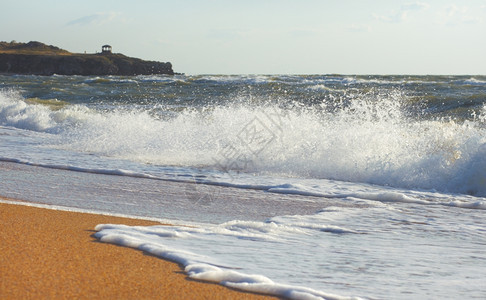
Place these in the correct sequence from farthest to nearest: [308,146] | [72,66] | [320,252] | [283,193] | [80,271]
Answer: [72,66] < [308,146] < [283,193] < [320,252] < [80,271]

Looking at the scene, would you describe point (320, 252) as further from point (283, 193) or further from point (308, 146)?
point (308, 146)

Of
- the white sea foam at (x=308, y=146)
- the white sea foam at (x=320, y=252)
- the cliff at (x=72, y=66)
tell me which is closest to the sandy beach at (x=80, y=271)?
the white sea foam at (x=320, y=252)

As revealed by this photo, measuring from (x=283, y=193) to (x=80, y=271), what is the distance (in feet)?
10.9

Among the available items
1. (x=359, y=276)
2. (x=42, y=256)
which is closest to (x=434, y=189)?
(x=359, y=276)

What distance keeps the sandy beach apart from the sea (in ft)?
0.38

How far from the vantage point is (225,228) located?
12.3 feet

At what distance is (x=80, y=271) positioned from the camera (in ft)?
8.26

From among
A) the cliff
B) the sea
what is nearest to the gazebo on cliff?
the cliff

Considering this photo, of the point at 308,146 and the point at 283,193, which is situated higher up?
the point at 308,146

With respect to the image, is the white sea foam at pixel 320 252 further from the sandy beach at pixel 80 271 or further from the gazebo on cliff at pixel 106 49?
the gazebo on cliff at pixel 106 49

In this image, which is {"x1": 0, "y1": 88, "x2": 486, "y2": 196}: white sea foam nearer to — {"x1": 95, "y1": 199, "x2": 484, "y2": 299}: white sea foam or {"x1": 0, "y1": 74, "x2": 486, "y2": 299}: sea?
{"x1": 0, "y1": 74, "x2": 486, "y2": 299}: sea

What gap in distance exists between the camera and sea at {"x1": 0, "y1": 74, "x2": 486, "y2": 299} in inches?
113

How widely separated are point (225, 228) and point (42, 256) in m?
1.37

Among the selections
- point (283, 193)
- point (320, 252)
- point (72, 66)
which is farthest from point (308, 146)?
point (72, 66)
